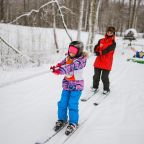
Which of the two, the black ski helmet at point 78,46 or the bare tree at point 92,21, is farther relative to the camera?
the bare tree at point 92,21

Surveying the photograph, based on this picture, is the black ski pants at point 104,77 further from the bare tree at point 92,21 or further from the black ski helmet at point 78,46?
the bare tree at point 92,21

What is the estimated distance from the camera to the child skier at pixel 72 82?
133 inches

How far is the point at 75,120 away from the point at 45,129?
20.3 inches

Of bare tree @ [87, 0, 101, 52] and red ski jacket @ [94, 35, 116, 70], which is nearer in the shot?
red ski jacket @ [94, 35, 116, 70]

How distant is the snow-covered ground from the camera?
3.44m

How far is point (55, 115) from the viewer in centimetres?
421

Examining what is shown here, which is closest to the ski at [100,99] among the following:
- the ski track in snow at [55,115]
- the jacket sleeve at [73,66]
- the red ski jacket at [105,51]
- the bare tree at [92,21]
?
the ski track in snow at [55,115]

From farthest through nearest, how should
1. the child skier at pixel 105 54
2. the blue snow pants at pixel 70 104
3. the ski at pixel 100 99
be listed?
the child skier at pixel 105 54, the ski at pixel 100 99, the blue snow pants at pixel 70 104

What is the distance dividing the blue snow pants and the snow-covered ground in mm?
260

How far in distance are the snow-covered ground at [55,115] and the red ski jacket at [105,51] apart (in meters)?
0.79

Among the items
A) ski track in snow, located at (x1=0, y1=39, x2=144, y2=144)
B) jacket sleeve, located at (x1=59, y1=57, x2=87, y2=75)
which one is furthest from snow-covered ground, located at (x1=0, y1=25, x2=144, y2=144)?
jacket sleeve, located at (x1=59, y1=57, x2=87, y2=75)

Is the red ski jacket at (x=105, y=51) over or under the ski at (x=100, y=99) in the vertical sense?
over

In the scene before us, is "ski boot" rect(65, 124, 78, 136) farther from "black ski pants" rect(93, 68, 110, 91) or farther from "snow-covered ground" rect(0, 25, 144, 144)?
"black ski pants" rect(93, 68, 110, 91)

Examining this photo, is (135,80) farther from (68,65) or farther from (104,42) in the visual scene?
(68,65)
